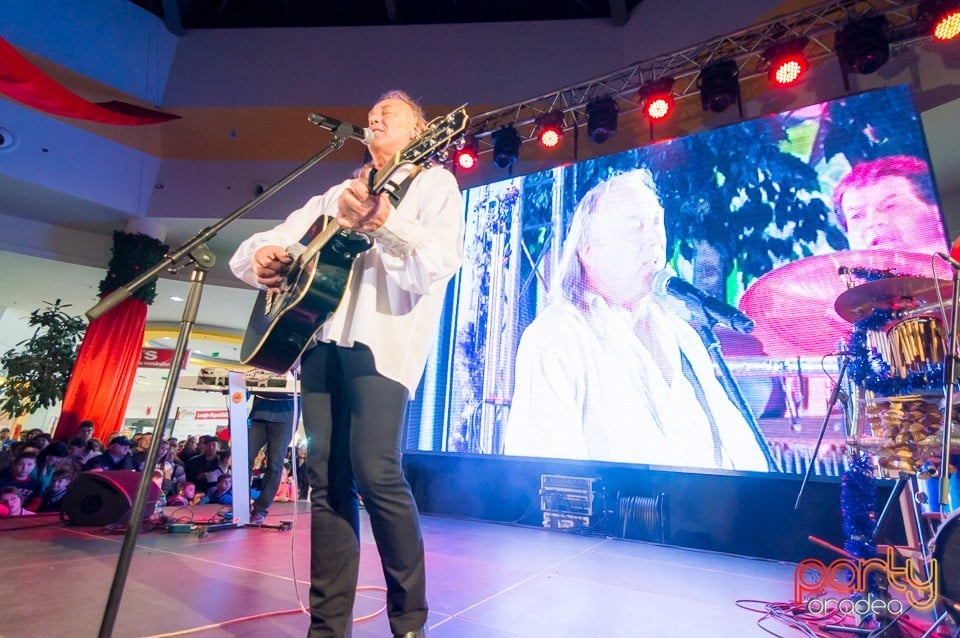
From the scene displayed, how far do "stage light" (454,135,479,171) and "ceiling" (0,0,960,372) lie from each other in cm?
70

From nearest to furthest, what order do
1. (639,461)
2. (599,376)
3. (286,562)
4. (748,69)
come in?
(286,562)
(639,461)
(599,376)
(748,69)

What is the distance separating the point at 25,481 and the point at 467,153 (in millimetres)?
4869

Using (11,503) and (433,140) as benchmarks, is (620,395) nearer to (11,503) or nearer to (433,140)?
(433,140)

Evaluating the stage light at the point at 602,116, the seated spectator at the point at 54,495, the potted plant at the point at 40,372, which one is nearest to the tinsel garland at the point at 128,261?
the potted plant at the point at 40,372

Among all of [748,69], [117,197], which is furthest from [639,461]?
[117,197]

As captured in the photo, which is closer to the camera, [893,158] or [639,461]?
[893,158]

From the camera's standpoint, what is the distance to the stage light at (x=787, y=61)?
3926 millimetres

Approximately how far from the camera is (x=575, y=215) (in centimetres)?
437

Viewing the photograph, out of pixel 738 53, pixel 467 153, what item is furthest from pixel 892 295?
pixel 467 153

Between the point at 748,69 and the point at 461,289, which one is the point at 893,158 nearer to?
the point at 748,69

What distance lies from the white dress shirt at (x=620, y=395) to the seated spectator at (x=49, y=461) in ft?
12.6

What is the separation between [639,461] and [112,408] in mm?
6329

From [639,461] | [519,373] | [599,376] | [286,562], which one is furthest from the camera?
[519,373]

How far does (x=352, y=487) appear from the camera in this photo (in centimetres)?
133
